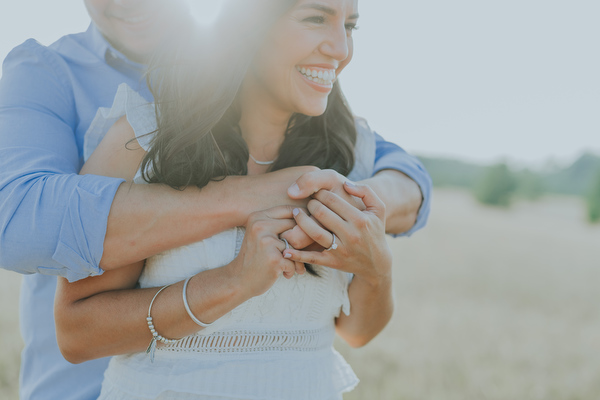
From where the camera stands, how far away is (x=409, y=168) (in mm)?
2520

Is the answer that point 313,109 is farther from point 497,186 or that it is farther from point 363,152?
point 497,186

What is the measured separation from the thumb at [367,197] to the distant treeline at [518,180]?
51727 mm

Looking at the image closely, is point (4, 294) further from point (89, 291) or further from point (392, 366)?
point (89, 291)

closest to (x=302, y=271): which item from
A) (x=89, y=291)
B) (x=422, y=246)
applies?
(x=89, y=291)

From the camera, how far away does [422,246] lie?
15828 millimetres

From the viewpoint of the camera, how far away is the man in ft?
5.50

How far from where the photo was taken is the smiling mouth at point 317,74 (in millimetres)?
2168

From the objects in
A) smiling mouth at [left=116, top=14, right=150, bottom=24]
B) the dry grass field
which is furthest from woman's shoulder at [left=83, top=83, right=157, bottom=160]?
the dry grass field

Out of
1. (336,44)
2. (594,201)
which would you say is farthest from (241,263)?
(594,201)

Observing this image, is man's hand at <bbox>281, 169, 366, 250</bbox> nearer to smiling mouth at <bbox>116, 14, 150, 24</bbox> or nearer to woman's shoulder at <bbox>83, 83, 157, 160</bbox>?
woman's shoulder at <bbox>83, 83, 157, 160</bbox>

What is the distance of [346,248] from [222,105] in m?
0.74

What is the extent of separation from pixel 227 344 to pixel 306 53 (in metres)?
1.18

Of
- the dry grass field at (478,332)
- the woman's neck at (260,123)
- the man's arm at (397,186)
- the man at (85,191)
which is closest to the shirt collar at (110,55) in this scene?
the man at (85,191)

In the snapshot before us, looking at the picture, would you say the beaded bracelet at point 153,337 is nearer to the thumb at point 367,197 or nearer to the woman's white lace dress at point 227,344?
the woman's white lace dress at point 227,344
